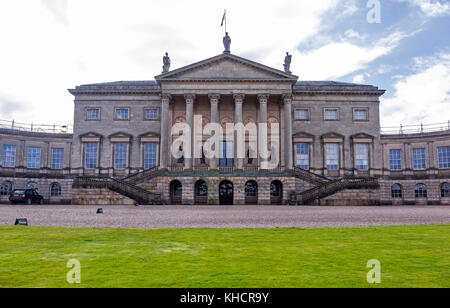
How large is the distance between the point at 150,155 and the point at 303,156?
19.4m

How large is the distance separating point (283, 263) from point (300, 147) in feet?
139

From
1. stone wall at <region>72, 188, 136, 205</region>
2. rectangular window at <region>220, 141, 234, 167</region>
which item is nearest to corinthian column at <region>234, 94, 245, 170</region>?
rectangular window at <region>220, 141, 234, 167</region>

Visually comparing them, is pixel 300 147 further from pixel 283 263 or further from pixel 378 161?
pixel 283 263

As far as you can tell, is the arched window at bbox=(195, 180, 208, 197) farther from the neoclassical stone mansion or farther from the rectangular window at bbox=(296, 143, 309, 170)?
the rectangular window at bbox=(296, 143, 309, 170)

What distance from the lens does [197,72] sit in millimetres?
43281

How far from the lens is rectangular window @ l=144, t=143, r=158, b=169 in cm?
4694

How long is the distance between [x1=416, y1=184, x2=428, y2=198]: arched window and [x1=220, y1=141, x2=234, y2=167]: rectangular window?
79.8ft

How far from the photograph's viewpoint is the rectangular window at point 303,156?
46969 mm

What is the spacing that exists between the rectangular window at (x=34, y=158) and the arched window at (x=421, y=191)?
49.4 meters

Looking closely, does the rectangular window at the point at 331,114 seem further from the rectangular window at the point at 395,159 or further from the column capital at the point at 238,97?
the column capital at the point at 238,97

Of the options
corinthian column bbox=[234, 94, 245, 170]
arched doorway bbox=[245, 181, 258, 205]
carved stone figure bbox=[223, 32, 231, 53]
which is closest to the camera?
corinthian column bbox=[234, 94, 245, 170]

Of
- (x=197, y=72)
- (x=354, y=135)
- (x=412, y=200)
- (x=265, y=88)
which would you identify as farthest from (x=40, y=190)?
(x=412, y=200)
